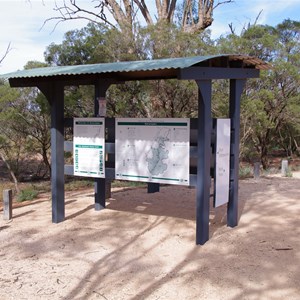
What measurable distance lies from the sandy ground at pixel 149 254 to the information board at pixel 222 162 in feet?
1.74

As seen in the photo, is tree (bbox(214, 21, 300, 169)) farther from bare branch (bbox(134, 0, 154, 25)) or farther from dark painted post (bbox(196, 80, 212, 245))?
dark painted post (bbox(196, 80, 212, 245))

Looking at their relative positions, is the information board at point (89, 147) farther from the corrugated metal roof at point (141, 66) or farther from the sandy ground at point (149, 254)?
the corrugated metal roof at point (141, 66)

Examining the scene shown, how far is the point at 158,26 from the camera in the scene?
13.1 meters

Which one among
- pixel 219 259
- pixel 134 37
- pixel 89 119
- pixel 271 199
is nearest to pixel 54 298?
A: pixel 219 259

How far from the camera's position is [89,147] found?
256 inches

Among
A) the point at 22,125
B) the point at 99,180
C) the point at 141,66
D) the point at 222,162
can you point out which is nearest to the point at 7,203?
the point at 99,180

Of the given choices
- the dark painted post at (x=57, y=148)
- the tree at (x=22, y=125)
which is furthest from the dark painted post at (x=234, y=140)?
the tree at (x=22, y=125)

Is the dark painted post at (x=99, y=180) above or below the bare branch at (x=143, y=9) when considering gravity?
below

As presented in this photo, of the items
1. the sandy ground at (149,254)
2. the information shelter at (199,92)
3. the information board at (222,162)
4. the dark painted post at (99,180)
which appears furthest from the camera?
the dark painted post at (99,180)

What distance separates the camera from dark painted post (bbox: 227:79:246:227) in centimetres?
580

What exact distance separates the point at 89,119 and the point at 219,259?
9.81ft

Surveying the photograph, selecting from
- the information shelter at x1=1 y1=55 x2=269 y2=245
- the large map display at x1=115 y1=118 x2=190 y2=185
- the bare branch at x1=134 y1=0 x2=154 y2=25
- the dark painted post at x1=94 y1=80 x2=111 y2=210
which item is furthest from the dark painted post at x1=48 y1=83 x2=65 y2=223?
the bare branch at x1=134 y1=0 x2=154 y2=25

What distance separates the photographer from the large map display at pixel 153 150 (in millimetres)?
5473

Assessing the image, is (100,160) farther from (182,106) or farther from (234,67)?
(182,106)
